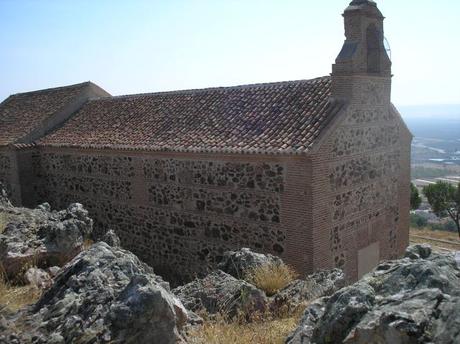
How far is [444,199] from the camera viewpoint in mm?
37406

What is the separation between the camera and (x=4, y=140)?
2022cm

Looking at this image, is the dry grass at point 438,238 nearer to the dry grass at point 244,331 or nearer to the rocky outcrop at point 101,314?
the dry grass at point 244,331

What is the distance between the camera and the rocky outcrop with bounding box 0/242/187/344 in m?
4.18

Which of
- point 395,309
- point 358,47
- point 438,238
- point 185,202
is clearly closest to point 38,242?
point 395,309

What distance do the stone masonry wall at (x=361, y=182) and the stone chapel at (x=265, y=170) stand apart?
35 mm

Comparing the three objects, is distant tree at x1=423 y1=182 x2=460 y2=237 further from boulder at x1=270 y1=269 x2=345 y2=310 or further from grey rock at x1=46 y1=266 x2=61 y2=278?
grey rock at x1=46 y1=266 x2=61 y2=278

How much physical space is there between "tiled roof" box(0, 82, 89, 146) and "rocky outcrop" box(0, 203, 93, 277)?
43.3 feet

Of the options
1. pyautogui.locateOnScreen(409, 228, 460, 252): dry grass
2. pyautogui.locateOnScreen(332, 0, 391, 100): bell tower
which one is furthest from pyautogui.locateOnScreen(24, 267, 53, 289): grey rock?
pyautogui.locateOnScreen(409, 228, 460, 252): dry grass

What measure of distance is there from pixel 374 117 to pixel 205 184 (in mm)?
5340

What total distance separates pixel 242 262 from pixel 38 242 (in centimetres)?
323

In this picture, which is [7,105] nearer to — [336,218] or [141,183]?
[141,183]

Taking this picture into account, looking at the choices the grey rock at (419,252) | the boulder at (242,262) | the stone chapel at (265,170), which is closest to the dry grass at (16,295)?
the boulder at (242,262)

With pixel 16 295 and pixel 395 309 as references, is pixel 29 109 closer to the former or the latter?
pixel 16 295

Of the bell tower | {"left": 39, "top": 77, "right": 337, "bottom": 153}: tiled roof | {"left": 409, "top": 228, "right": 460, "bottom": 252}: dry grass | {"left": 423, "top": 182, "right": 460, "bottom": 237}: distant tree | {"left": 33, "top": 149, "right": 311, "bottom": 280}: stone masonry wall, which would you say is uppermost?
the bell tower
